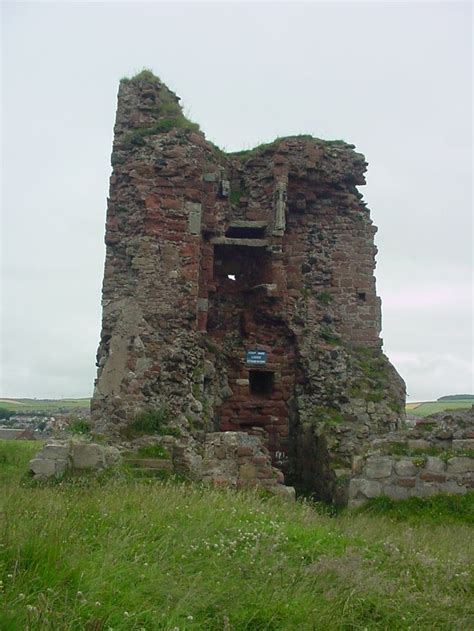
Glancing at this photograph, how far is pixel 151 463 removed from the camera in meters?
9.69

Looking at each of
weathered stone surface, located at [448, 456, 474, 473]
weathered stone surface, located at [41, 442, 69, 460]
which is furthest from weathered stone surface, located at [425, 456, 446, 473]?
weathered stone surface, located at [41, 442, 69, 460]

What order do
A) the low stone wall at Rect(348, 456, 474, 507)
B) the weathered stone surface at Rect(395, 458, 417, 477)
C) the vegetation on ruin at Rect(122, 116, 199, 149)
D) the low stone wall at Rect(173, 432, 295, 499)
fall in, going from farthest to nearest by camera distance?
the vegetation on ruin at Rect(122, 116, 199, 149)
the low stone wall at Rect(173, 432, 295, 499)
the weathered stone surface at Rect(395, 458, 417, 477)
the low stone wall at Rect(348, 456, 474, 507)

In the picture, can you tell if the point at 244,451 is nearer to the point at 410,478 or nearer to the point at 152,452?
the point at 152,452

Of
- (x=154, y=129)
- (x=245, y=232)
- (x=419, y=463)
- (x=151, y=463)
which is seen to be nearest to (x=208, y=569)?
(x=419, y=463)

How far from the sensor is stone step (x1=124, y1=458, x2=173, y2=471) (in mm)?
9570

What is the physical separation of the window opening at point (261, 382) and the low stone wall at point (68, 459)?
16.7 feet

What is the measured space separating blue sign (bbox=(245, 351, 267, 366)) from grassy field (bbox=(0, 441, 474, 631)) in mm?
6558

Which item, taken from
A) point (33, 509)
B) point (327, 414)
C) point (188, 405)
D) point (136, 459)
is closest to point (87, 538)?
point (33, 509)

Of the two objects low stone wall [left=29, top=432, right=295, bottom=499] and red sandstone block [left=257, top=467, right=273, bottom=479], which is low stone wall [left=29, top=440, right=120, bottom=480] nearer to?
low stone wall [left=29, top=432, right=295, bottom=499]

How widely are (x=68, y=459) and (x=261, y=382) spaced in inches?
225

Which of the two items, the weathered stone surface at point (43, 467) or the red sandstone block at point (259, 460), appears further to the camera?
the red sandstone block at point (259, 460)

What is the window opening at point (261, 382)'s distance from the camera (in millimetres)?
13734

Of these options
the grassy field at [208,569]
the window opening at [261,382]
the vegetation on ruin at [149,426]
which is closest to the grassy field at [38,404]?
the window opening at [261,382]

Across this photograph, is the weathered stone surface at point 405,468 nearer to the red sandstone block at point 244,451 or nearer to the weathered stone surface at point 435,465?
the weathered stone surface at point 435,465
